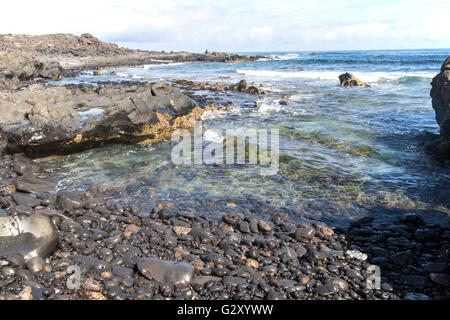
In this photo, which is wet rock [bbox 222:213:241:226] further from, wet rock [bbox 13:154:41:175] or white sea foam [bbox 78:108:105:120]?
white sea foam [bbox 78:108:105:120]

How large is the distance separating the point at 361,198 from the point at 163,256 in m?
4.49

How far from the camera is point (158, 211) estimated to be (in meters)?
5.96

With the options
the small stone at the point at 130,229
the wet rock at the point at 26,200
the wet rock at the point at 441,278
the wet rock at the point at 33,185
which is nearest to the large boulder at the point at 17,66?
the wet rock at the point at 33,185

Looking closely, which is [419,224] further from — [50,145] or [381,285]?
[50,145]

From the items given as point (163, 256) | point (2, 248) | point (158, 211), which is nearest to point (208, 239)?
point (163, 256)

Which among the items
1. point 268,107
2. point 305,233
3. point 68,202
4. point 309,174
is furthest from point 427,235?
point 268,107

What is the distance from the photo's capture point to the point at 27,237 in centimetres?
445

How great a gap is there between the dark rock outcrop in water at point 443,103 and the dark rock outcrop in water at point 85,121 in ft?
30.1

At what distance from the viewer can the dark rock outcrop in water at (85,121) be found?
9109mm

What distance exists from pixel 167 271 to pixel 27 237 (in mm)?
2141

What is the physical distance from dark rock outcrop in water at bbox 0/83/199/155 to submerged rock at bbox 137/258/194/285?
669 cm

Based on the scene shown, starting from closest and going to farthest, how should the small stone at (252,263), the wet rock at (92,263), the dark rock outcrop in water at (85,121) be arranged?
the wet rock at (92,263), the small stone at (252,263), the dark rock outcrop in water at (85,121)

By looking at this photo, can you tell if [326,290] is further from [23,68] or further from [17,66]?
[23,68]

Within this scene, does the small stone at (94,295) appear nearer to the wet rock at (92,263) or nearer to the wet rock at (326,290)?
the wet rock at (92,263)
